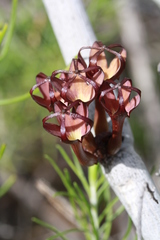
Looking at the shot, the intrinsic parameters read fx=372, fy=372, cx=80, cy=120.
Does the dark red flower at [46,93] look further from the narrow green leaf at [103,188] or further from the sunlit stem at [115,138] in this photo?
the narrow green leaf at [103,188]

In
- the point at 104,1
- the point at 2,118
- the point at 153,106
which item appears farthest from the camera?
the point at 153,106

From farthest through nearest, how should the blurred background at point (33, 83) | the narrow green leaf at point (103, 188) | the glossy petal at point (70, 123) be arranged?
the blurred background at point (33, 83) < the narrow green leaf at point (103, 188) < the glossy petal at point (70, 123)

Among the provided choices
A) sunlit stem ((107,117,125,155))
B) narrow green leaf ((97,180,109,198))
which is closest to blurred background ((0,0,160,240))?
narrow green leaf ((97,180,109,198))

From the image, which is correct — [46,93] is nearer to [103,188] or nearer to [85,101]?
[85,101]

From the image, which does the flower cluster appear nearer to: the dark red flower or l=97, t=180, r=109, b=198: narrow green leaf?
the dark red flower

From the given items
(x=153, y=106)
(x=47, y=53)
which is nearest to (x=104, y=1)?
(x=47, y=53)

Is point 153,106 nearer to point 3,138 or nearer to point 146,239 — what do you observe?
point 3,138

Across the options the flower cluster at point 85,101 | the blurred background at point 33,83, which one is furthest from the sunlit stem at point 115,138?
the blurred background at point 33,83
